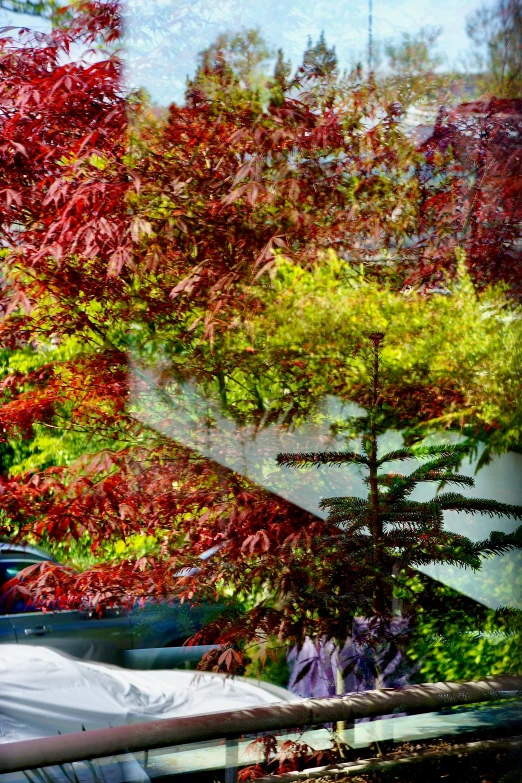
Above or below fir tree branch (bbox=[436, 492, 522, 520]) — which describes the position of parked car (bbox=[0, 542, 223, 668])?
below

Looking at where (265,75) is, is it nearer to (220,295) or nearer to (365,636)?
(220,295)

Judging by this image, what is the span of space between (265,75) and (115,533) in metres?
1.09

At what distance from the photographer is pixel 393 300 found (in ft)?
6.28

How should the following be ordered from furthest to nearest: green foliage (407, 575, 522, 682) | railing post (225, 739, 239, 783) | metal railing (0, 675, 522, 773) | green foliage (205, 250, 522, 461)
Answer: green foliage (407, 575, 522, 682)
green foliage (205, 250, 522, 461)
railing post (225, 739, 239, 783)
metal railing (0, 675, 522, 773)

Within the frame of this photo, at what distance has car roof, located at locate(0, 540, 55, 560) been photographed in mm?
1697

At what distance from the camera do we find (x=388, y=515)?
6.33ft

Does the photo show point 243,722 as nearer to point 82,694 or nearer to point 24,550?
point 82,694

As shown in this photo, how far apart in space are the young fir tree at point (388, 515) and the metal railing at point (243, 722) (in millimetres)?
215

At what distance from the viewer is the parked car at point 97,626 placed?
164cm

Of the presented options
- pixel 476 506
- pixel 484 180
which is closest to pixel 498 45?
pixel 484 180

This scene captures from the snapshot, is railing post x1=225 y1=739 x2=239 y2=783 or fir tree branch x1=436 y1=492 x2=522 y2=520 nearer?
railing post x1=225 y1=739 x2=239 y2=783

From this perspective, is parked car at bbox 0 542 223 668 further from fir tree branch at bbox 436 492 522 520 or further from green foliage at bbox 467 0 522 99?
green foliage at bbox 467 0 522 99

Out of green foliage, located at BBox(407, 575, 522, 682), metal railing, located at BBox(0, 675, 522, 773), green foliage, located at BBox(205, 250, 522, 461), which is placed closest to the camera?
metal railing, located at BBox(0, 675, 522, 773)

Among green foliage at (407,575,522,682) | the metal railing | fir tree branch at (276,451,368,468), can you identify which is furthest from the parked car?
green foliage at (407,575,522,682)
